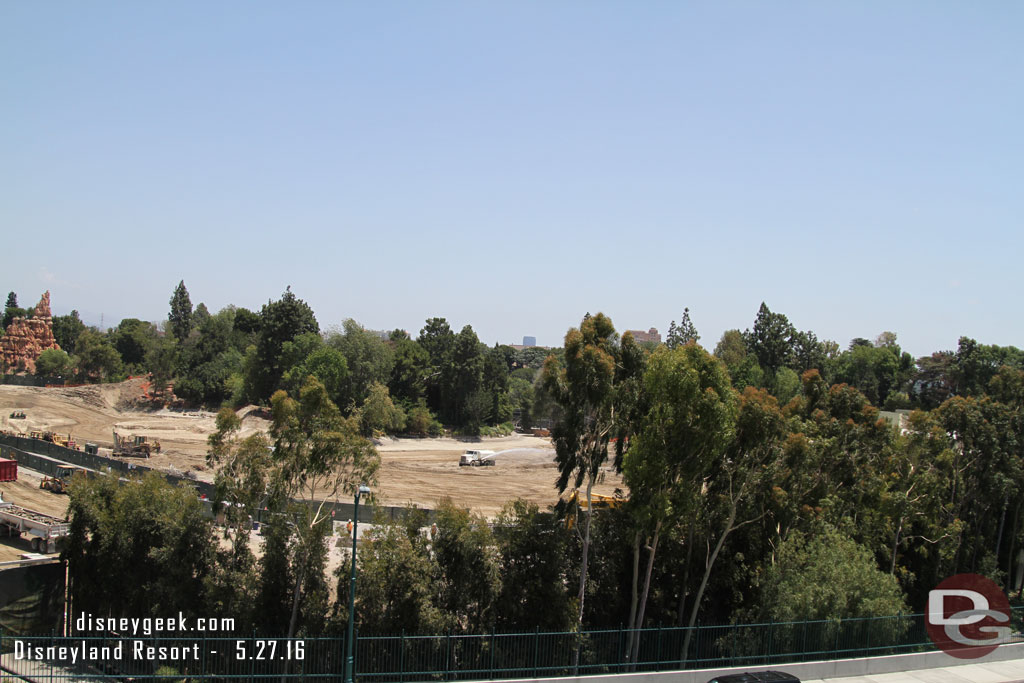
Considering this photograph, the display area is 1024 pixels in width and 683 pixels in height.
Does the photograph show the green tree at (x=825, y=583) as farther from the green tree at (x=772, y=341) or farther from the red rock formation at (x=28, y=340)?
the red rock formation at (x=28, y=340)

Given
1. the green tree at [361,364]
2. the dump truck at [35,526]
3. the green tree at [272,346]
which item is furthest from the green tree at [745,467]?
the green tree at [272,346]

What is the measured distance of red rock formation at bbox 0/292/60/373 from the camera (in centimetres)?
13612

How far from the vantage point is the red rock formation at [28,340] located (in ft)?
447

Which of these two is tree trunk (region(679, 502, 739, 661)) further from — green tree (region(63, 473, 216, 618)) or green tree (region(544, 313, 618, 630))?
green tree (region(63, 473, 216, 618))

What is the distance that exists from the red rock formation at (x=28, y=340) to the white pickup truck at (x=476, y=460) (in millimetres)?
105020

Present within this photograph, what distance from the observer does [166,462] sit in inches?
2506

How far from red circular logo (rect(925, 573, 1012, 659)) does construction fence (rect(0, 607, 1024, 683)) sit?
171 centimetres

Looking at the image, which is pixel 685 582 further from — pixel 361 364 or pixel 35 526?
pixel 361 364

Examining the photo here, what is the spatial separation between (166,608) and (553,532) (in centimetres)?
1296

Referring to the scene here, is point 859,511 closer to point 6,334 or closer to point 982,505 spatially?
point 982,505

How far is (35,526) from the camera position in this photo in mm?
34656

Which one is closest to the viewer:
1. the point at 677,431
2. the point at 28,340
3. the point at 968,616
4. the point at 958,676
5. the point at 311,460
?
the point at 311,460

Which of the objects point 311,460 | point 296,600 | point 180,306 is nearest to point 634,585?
point 296,600

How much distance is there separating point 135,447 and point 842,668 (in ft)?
206
